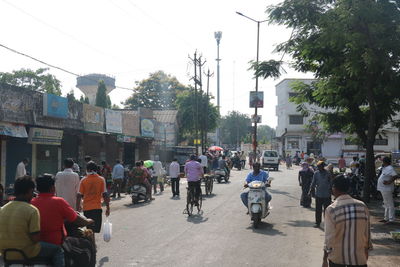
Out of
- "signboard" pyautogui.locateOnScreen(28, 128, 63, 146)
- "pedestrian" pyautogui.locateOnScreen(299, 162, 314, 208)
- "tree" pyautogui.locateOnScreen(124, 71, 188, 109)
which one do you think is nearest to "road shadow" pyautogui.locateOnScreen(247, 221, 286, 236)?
"pedestrian" pyautogui.locateOnScreen(299, 162, 314, 208)

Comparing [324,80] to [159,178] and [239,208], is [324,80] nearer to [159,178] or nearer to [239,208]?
[239,208]

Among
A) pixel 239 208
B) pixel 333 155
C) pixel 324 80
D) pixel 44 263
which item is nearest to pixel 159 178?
pixel 239 208

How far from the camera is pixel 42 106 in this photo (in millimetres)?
20625

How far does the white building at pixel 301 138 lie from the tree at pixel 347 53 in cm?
4193

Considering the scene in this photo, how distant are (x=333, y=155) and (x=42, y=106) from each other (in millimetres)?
48219

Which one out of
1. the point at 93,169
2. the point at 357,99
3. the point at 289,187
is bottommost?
the point at 289,187

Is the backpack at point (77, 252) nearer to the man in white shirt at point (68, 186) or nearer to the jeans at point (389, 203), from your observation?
the man in white shirt at point (68, 186)

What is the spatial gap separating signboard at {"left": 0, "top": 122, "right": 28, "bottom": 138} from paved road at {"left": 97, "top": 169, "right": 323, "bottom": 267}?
5648 millimetres

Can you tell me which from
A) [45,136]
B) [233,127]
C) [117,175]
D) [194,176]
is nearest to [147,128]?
[45,136]

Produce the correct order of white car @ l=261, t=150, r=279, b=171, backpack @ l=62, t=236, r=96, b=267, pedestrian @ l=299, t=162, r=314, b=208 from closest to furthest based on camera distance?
backpack @ l=62, t=236, r=96, b=267 < pedestrian @ l=299, t=162, r=314, b=208 < white car @ l=261, t=150, r=279, b=171

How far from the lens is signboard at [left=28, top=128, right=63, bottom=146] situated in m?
19.8

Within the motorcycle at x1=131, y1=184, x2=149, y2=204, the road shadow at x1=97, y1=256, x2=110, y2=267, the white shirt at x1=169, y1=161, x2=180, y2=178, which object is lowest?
the road shadow at x1=97, y1=256, x2=110, y2=267

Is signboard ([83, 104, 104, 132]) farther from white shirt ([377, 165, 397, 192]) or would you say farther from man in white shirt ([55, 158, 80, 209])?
white shirt ([377, 165, 397, 192])

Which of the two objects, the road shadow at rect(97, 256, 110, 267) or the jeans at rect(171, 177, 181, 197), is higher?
the jeans at rect(171, 177, 181, 197)
